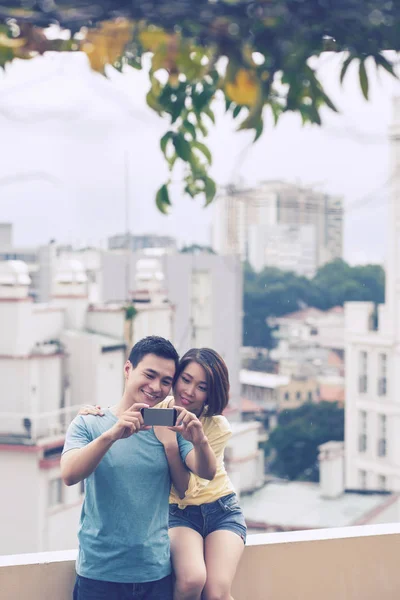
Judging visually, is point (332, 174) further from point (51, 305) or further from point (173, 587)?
point (173, 587)

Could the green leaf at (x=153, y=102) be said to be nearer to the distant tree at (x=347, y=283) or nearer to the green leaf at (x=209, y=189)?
the green leaf at (x=209, y=189)

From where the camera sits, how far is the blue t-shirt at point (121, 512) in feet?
4.39

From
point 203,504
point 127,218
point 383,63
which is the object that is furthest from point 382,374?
point 383,63

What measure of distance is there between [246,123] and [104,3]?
0.23m

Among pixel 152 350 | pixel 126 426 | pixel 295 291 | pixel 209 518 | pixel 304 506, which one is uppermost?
pixel 295 291

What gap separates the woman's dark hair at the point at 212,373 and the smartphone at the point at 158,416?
0.18m

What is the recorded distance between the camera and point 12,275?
379 inches

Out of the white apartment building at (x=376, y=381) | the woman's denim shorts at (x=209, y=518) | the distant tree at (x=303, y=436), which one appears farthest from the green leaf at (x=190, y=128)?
the white apartment building at (x=376, y=381)

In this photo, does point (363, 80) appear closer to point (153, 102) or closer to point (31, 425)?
point (153, 102)

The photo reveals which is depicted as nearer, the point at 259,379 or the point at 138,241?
the point at 138,241

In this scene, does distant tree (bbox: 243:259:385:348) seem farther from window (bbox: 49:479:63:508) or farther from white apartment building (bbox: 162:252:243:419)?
window (bbox: 49:479:63:508)

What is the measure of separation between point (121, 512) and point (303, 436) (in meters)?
14.1

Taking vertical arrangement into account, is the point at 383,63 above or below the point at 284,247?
below

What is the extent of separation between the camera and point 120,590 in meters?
1.33
